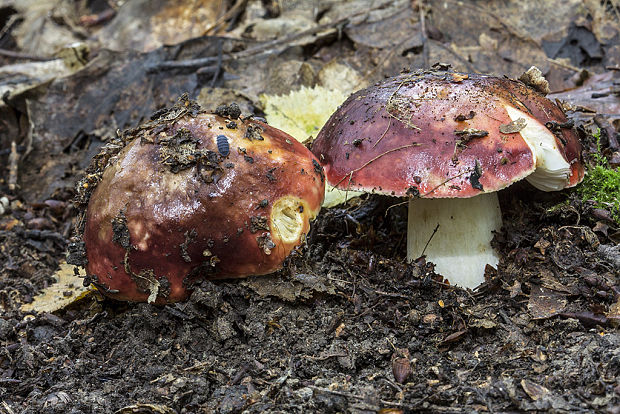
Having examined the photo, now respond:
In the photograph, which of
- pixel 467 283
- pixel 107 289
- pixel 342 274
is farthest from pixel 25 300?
pixel 467 283

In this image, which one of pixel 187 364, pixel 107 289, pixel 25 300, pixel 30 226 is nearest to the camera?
pixel 187 364

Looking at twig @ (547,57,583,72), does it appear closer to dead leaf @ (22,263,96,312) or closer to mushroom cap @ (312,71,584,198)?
mushroom cap @ (312,71,584,198)

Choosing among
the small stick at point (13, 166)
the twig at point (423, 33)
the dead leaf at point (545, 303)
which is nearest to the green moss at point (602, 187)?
the dead leaf at point (545, 303)

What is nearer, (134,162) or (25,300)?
(134,162)

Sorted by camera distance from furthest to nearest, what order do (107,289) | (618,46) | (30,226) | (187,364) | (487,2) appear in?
1. (487,2)
2. (618,46)
3. (30,226)
4. (107,289)
5. (187,364)

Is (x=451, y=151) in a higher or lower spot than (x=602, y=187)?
higher

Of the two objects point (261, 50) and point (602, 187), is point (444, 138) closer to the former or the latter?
point (602, 187)

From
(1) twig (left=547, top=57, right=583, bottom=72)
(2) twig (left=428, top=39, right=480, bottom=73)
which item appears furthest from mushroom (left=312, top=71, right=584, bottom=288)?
(1) twig (left=547, top=57, right=583, bottom=72)

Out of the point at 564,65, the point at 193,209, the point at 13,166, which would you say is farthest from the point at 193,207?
the point at 564,65

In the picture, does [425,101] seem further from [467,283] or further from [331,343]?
[331,343]
